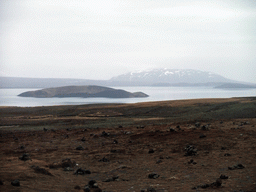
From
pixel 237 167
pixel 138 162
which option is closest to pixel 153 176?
pixel 138 162

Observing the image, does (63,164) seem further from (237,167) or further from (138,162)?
(237,167)

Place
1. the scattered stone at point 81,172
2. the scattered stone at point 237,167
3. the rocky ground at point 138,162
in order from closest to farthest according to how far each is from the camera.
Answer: the rocky ground at point 138,162 < the scattered stone at point 237,167 < the scattered stone at point 81,172

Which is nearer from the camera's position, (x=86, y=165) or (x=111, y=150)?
(x=86, y=165)

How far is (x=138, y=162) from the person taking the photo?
1809 cm

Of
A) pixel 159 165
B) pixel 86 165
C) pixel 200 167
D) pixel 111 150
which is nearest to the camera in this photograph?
pixel 200 167

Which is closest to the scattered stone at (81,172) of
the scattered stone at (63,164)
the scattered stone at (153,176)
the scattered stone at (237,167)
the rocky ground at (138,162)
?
the rocky ground at (138,162)

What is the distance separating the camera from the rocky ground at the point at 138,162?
41.3ft

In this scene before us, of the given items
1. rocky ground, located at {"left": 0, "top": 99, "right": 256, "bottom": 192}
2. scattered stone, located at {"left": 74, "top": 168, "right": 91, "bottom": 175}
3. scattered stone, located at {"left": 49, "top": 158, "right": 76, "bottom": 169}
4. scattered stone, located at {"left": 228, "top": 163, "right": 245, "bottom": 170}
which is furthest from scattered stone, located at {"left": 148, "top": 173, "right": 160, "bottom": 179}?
scattered stone, located at {"left": 49, "top": 158, "right": 76, "bottom": 169}

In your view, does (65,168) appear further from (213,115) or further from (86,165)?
(213,115)

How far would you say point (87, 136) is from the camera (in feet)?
97.0

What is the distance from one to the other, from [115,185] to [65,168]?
4691mm

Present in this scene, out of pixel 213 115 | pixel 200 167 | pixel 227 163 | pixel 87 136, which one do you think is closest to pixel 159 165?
pixel 200 167

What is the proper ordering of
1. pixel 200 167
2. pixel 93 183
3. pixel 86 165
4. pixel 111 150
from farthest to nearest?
pixel 111 150
pixel 86 165
pixel 200 167
pixel 93 183

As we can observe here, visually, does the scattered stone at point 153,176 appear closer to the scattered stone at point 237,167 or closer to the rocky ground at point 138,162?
the rocky ground at point 138,162
